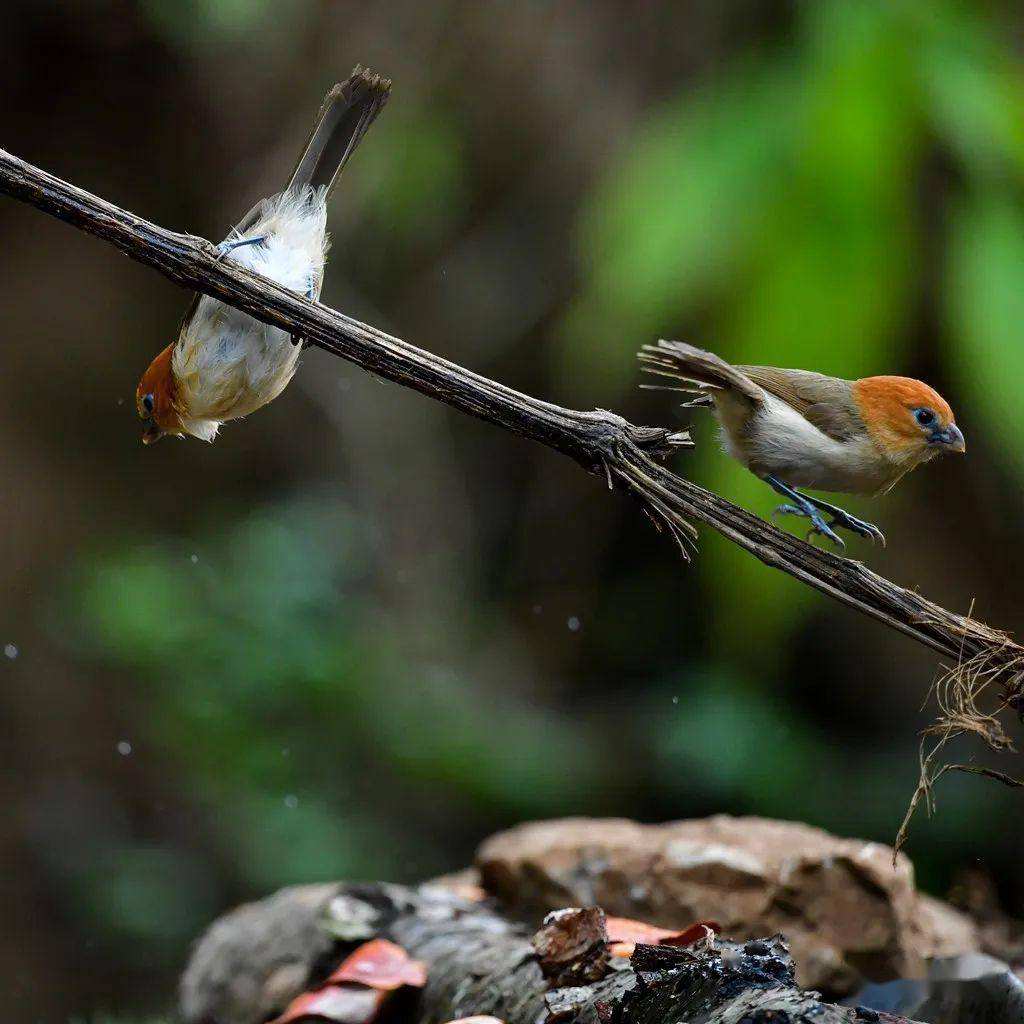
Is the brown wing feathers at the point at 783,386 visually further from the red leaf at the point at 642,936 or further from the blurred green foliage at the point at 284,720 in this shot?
the blurred green foliage at the point at 284,720

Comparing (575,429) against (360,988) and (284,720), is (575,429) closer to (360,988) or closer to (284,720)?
(360,988)

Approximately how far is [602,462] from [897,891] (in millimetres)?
1350

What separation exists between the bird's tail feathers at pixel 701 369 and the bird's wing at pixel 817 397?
5cm

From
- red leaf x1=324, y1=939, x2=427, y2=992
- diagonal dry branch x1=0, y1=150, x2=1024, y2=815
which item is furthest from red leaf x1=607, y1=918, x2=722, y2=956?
diagonal dry branch x1=0, y1=150, x2=1024, y2=815

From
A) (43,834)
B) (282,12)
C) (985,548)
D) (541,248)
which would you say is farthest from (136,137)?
(985,548)

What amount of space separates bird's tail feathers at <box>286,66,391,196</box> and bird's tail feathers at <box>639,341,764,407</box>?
2.90 ft

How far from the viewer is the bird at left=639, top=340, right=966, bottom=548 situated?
7.04 ft

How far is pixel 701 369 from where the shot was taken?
221 centimetres

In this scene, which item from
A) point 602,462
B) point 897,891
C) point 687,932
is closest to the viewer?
point 602,462

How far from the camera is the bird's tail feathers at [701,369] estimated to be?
2115mm

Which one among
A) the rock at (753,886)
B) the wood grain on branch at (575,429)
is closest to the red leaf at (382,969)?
the rock at (753,886)

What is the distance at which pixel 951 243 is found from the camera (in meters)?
4.92

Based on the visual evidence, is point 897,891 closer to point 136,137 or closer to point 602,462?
point 602,462

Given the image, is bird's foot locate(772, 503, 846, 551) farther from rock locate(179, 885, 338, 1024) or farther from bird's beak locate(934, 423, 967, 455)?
rock locate(179, 885, 338, 1024)
